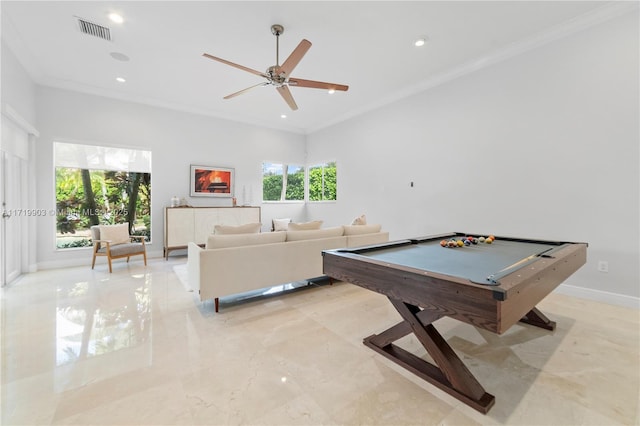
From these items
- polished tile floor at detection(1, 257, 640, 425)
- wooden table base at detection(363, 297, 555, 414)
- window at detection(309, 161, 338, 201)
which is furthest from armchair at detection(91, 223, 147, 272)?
wooden table base at detection(363, 297, 555, 414)

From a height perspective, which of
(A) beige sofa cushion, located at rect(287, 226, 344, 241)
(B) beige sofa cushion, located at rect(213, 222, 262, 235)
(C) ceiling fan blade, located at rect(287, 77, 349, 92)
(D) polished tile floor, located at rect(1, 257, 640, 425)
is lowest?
(D) polished tile floor, located at rect(1, 257, 640, 425)

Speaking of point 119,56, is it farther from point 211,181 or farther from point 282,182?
point 282,182

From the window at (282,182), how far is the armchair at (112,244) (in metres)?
3.21

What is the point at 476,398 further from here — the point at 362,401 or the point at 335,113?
the point at 335,113

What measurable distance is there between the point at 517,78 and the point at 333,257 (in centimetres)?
378

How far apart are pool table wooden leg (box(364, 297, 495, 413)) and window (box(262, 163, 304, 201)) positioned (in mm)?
5749

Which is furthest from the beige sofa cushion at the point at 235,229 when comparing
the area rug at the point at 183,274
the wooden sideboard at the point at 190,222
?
the wooden sideboard at the point at 190,222

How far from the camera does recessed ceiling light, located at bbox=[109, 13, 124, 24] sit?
304 cm

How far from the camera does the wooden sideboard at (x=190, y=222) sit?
17.8 ft

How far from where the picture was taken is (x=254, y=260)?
3055 mm

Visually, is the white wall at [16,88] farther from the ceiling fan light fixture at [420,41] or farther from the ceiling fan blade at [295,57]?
the ceiling fan light fixture at [420,41]

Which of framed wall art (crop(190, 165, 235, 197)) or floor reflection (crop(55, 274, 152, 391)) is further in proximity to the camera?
framed wall art (crop(190, 165, 235, 197))

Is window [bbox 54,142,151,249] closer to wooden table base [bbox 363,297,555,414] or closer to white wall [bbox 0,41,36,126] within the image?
white wall [bbox 0,41,36,126]

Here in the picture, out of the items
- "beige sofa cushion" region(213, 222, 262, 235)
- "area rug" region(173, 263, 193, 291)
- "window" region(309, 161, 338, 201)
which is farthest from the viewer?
"window" region(309, 161, 338, 201)
